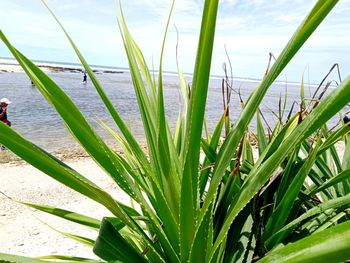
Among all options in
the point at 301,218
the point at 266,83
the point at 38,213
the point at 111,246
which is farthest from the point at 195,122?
the point at 38,213

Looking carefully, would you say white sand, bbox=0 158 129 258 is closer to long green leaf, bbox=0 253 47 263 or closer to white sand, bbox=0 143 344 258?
white sand, bbox=0 143 344 258

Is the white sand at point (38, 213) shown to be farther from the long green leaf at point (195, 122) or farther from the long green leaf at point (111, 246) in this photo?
the long green leaf at point (195, 122)

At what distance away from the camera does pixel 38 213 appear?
576 centimetres

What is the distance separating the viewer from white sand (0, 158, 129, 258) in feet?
14.6

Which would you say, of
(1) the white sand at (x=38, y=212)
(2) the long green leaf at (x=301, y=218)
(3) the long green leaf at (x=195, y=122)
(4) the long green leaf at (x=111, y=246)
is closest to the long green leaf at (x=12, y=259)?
(4) the long green leaf at (x=111, y=246)

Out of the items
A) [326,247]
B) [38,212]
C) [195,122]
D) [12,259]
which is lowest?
[38,212]

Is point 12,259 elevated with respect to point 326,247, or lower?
lower

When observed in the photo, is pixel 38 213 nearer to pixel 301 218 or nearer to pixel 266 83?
pixel 301 218

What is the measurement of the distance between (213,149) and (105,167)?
473 millimetres

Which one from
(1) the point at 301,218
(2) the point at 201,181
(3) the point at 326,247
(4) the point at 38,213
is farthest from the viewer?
(4) the point at 38,213

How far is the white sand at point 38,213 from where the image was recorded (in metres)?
4.46

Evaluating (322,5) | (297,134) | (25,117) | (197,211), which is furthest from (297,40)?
(25,117)

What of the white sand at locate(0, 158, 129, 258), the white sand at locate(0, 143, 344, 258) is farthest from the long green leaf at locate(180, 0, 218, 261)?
the white sand at locate(0, 158, 129, 258)

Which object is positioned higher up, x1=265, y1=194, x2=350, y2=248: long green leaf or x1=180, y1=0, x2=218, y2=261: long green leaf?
x1=180, y1=0, x2=218, y2=261: long green leaf
